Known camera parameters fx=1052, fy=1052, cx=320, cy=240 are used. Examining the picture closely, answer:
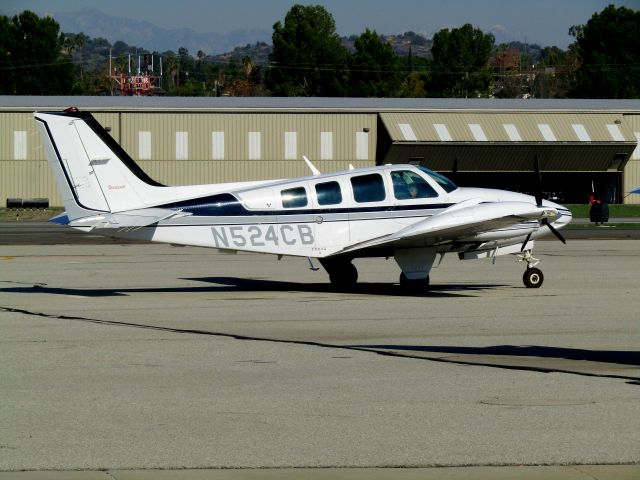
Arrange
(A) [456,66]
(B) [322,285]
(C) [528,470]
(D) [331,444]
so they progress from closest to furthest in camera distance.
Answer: (C) [528,470], (D) [331,444], (B) [322,285], (A) [456,66]

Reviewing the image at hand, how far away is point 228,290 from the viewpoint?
2048cm

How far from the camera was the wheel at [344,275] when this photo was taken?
20531 millimetres

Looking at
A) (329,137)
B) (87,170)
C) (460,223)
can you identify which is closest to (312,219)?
(460,223)

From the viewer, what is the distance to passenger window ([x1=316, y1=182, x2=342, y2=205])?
763 inches

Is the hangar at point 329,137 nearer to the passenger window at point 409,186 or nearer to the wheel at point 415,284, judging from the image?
the passenger window at point 409,186

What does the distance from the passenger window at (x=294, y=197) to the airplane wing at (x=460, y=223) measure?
1.22 metres

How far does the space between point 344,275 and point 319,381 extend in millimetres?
10062

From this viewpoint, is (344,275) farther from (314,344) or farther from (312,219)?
(314,344)

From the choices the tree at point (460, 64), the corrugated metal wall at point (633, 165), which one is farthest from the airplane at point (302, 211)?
the tree at point (460, 64)

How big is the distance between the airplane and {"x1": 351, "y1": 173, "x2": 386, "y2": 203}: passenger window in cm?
2

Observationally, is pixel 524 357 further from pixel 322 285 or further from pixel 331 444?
pixel 322 285

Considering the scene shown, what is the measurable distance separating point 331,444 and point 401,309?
8.96 m

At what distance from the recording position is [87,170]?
18672mm

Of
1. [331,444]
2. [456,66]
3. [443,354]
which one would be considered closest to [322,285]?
[443,354]
